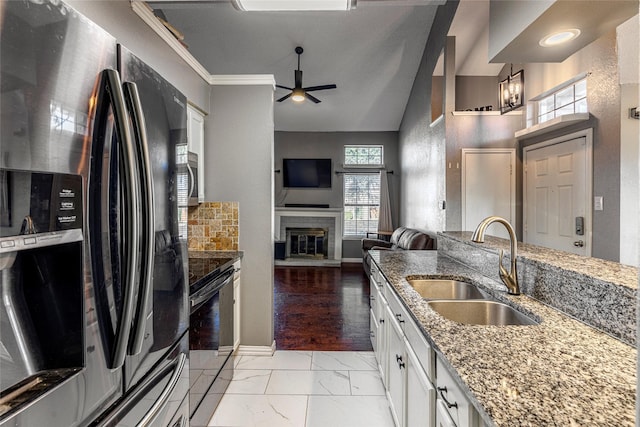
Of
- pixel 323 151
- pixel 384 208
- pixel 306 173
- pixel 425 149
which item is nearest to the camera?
pixel 425 149

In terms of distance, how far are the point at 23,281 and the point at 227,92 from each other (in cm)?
250

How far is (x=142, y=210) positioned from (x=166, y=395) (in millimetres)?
739

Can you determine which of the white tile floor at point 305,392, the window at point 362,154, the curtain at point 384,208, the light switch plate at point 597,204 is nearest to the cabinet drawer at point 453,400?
the white tile floor at point 305,392

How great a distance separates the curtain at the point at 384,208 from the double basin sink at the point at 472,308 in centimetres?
543

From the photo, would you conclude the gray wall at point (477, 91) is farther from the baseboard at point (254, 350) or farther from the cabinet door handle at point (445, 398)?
the cabinet door handle at point (445, 398)

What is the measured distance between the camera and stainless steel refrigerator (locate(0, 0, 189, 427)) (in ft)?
1.89

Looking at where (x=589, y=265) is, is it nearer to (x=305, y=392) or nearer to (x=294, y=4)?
(x=305, y=392)

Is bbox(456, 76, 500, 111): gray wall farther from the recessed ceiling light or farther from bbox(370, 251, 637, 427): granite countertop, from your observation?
bbox(370, 251, 637, 427): granite countertop

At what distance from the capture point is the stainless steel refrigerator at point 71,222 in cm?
58

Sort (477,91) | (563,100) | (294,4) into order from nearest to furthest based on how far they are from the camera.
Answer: (294,4), (563,100), (477,91)

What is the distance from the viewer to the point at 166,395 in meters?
1.13

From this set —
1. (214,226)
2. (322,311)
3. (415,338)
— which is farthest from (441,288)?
(322,311)

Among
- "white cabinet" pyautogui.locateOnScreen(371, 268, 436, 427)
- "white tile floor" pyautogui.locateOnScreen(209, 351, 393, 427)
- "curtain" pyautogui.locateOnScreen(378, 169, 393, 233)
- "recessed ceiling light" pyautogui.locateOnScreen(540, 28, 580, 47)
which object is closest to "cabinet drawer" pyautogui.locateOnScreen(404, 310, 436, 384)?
"white cabinet" pyautogui.locateOnScreen(371, 268, 436, 427)

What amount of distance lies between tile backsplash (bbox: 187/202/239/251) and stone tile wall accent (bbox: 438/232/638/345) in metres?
2.07
